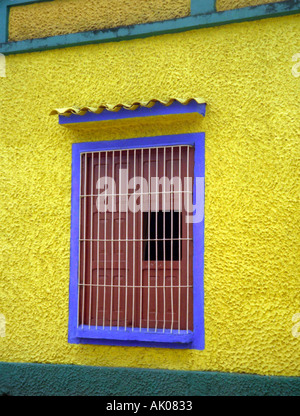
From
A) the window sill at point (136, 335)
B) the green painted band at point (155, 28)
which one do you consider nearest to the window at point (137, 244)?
the window sill at point (136, 335)

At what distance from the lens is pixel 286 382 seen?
460 cm

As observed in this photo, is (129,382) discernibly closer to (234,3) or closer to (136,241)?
(136,241)

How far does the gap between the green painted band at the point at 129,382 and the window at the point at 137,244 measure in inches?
11.2

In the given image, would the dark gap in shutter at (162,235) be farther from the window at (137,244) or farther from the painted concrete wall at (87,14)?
the painted concrete wall at (87,14)

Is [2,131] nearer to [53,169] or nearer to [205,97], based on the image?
[53,169]

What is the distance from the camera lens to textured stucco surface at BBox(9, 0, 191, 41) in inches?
211

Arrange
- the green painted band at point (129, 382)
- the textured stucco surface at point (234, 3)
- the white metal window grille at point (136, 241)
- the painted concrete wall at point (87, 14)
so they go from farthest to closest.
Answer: the painted concrete wall at point (87, 14) → the white metal window grille at point (136, 241) → the textured stucco surface at point (234, 3) → the green painted band at point (129, 382)

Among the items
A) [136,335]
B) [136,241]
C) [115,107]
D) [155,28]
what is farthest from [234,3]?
[136,335]

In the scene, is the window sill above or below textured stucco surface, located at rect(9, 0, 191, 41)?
below

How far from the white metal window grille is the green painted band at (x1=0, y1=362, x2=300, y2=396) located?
424 millimetres

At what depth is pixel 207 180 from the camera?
5016 mm

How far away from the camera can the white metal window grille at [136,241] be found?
511 centimetres

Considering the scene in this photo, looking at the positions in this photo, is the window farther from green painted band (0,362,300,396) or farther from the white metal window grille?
green painted band (0,362,300,396)

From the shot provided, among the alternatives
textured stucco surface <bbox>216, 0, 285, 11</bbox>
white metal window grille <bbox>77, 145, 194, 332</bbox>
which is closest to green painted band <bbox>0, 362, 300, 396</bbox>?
white metal window grille <bbox>77, 145, 194, 332</bbox>
